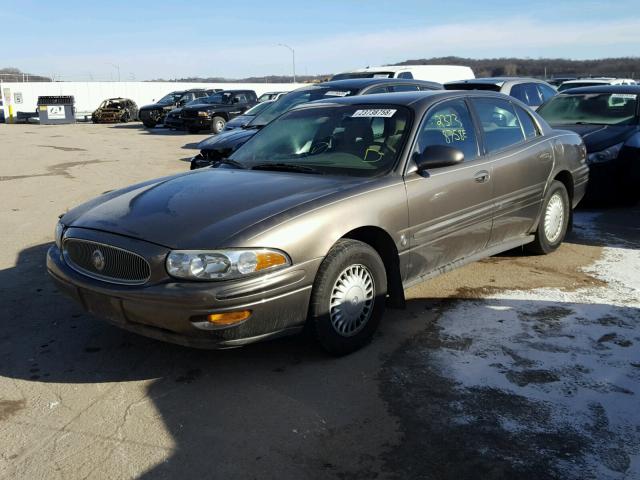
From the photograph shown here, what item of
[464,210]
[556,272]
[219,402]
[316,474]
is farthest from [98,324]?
[556,272]

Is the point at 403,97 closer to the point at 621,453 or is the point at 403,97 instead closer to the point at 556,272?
the point at 556,272

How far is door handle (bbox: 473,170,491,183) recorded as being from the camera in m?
4.81

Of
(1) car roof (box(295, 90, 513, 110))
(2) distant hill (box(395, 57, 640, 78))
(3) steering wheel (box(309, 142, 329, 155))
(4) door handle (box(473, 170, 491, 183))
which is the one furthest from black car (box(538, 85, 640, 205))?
(2) distant hill (box(395, 57, 640, 78))

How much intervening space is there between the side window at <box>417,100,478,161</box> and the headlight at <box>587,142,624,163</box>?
3.60m

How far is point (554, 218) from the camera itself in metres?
6.03

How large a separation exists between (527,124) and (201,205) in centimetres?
332

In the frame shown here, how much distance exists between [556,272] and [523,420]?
2.77 m

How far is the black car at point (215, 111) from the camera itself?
2252 cm

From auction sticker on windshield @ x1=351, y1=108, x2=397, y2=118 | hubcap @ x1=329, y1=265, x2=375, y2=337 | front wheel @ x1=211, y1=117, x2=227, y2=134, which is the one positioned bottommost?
hubcap @ x1=329, y1=265, x2=375, y2=337

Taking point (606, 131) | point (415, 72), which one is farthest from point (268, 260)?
point (415, 72)

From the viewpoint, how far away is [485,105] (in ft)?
17.2

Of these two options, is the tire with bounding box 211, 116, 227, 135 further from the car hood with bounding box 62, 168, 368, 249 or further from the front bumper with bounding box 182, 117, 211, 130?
the car hood with bounding box 62, 168, 368, 249

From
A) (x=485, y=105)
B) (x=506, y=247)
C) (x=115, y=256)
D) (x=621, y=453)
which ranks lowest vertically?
(x=621, y=453)

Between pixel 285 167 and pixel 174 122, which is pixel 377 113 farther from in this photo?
pixel 174 122
